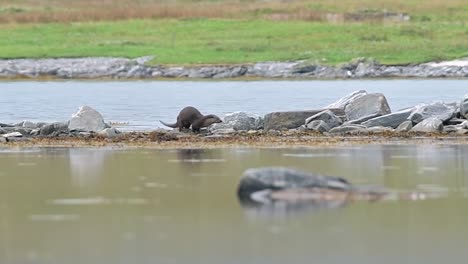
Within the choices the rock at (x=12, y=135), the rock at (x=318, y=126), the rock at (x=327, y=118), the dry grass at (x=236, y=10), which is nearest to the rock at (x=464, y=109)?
the rock at (x=327, y=118)

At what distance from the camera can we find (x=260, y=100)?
37625 millimetres

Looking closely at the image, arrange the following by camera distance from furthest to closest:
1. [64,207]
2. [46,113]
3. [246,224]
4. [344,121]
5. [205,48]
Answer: [205,48], [46,113], [344,121], [64,207], [246,224]

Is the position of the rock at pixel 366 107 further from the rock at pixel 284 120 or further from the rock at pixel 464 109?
the rock at pixel 464 109

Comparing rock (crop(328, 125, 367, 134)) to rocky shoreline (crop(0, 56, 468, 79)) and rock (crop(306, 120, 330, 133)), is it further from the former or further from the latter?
rocky shoreline (crop(0, 56, 468, 79))

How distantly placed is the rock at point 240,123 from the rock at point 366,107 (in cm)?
174

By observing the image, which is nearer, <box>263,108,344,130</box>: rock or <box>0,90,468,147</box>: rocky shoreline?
<box>0,90,468,147</box>: rocky shoreline

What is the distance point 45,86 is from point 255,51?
37.0ft

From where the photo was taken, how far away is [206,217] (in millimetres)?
13578

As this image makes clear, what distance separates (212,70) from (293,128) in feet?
94.2

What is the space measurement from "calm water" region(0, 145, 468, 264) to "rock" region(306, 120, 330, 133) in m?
5.31

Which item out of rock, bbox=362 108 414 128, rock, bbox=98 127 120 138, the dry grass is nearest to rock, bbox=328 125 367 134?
rock, bbox=362 108 414 128

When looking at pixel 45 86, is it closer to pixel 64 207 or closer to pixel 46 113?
pixel 46 113

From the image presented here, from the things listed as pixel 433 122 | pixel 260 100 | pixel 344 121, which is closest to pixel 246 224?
pixel 433 122

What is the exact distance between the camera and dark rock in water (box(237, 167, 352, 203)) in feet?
47.5
